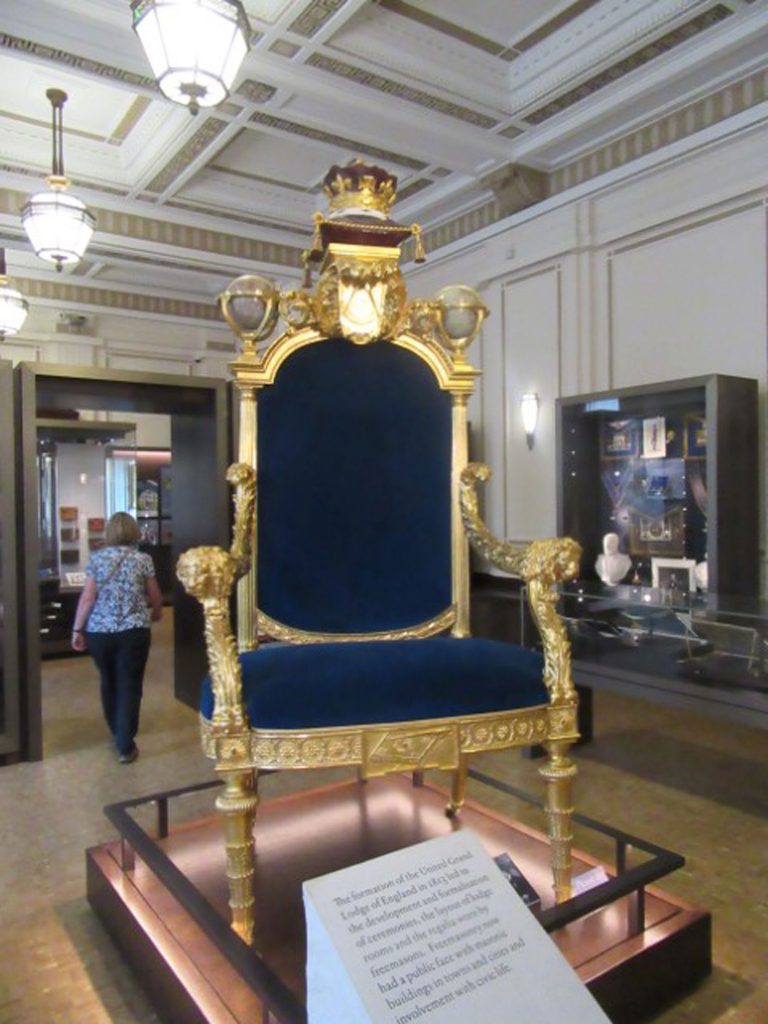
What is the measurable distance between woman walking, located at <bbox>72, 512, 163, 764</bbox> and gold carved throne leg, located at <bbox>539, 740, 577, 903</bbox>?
8.10 ft

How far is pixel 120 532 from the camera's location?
3854 mm

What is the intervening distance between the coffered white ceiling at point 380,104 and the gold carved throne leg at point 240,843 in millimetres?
3586

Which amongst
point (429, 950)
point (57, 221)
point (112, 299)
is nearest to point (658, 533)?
point (429, 950)

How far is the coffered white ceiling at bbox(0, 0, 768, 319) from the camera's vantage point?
3740 mm

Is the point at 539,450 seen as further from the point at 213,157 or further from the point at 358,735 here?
the point at 358,735

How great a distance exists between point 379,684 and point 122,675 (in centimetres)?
247

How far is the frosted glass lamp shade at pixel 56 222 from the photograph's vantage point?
4375 mm

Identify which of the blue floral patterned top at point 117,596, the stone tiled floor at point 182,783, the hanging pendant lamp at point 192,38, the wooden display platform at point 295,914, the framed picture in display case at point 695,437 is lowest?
the stone tiled floor at point 182,783

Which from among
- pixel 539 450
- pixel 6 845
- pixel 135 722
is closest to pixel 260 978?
pixel 6 845

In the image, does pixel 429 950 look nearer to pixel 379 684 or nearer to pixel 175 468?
pixel 379 684

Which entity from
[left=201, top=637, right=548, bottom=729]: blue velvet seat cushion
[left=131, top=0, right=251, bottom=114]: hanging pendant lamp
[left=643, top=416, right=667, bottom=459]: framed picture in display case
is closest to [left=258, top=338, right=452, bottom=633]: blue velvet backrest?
[left=201, top=637, right=548, bottom=729]: blue velvet seat cushion

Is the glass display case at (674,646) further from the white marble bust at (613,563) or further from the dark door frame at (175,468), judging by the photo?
the dark door frame at (175,468)

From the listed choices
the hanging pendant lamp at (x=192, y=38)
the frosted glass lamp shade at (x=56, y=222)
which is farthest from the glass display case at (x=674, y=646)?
the frosted glass lamp shade at (x=56, y=222)

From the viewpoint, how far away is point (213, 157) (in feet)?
17.6
